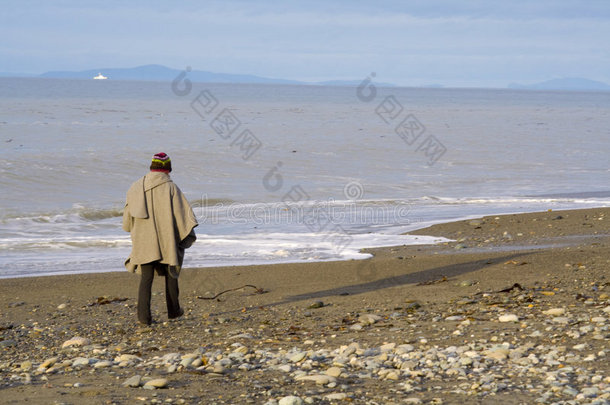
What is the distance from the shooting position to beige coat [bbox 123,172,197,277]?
711 centimetres

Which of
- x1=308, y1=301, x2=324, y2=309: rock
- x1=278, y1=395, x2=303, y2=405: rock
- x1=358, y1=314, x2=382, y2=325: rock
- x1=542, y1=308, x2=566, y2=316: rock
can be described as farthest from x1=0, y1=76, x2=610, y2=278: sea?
x1=278, y1=395, x2=303, y2=405: rock

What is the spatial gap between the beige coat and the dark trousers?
142 millimetres

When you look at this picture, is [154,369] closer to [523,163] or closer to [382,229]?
[382,229]

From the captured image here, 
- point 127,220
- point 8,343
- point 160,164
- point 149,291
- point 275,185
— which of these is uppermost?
point 160,164

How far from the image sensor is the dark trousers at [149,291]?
7207 millimetres

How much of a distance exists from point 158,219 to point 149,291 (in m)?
0.67

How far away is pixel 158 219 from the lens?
282 inches

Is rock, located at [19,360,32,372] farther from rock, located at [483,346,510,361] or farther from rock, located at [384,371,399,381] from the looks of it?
rock, located at [483,346,510,361]

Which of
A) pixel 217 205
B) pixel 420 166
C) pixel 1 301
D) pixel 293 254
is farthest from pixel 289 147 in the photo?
pixel 1 301

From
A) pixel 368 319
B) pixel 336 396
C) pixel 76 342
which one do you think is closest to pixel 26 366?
pixel 76 342

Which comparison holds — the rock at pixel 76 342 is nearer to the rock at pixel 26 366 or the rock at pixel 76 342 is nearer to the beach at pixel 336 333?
the beach at pixel 336 333

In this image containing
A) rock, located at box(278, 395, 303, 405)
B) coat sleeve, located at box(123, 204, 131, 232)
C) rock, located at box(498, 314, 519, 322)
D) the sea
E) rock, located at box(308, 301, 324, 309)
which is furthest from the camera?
the sea

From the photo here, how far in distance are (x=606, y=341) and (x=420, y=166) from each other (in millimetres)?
20781

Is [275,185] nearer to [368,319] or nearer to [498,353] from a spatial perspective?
[368,319]
